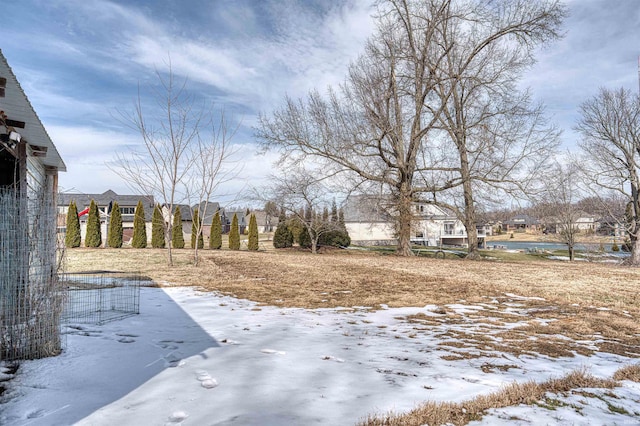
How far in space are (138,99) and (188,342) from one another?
9242 millimetres

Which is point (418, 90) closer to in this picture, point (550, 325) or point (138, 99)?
point (138, 99)

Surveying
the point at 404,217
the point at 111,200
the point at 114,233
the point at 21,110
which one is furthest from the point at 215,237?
the point at 21,110

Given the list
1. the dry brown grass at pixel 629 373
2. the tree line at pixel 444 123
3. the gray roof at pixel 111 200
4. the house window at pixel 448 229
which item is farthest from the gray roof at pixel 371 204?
the house window at pixel 448 229

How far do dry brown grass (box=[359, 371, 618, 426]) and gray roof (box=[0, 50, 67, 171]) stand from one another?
3669 millimetres

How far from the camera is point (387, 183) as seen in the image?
17.1 meters

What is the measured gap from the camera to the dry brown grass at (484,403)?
2.18 m

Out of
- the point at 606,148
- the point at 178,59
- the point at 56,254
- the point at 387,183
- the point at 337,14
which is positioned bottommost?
the point at 56,254

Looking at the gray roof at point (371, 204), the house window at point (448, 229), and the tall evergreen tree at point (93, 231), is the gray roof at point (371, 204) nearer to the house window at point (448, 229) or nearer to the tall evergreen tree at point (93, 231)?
the tall evergreen tree at point (93, 231)

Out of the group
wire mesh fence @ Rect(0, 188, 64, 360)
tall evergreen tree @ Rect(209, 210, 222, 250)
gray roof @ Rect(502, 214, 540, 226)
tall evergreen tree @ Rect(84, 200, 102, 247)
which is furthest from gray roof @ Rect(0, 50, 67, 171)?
gray roof @ Rect(502, 214, 540, 226)

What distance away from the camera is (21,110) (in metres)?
3.99

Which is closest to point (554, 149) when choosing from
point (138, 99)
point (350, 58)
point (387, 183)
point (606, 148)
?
point (606, 148)

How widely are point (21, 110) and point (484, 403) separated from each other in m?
5.03

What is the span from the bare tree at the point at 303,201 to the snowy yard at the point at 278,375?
16491 mm

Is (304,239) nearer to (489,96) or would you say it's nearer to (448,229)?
(489,96)
